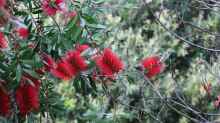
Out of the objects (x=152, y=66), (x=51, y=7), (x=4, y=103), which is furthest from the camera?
(x=152, y=66)

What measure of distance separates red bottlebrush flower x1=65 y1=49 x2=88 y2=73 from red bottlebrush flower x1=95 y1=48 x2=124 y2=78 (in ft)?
0.18

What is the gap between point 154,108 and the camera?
3713mm

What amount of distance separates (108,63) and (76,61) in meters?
0.10

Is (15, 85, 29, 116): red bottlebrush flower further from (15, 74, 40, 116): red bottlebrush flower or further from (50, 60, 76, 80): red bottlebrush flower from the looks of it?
(50, 60, 76, 80): red bottlebrush flower

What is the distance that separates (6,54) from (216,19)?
2.83 metres

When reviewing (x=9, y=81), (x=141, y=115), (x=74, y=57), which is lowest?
(x=141, y=115)

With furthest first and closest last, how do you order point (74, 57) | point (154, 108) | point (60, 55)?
point (154, 108) → point (60, 55) → point (74, 57)

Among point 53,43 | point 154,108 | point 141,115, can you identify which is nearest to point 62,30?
point 53,43

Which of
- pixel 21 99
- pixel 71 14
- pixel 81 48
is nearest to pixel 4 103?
pixel 21 99

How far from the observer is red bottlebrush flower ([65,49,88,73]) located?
62.9 inches

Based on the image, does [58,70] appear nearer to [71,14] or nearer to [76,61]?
[76,61]

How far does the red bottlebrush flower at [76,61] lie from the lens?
1598 millimetres

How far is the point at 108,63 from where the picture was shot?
1618 millimetres

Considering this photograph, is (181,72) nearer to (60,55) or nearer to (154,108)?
(154,108)
